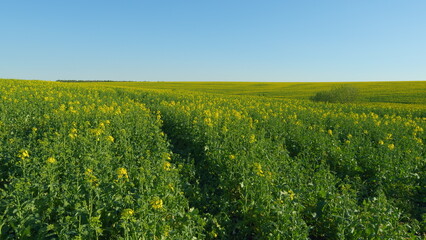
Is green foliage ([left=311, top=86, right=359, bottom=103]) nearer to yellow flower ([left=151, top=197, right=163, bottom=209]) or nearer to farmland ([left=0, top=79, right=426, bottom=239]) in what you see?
farmland ([left=0, top=79, right=426, bottom=239])

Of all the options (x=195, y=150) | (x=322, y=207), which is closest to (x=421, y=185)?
(x=322, y=207)

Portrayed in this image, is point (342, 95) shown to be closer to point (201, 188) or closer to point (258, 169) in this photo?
point (201, 188)

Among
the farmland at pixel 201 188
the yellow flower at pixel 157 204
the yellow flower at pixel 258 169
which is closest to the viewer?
the yellow flower at pixel 157 204

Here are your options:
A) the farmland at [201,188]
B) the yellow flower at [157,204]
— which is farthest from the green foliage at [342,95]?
the yellow flower at [157,204]

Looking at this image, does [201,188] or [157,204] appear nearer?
[157,204]

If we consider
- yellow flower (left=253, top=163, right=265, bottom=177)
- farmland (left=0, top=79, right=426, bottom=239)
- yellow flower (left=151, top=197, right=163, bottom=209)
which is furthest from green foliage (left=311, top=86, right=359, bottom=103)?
yellow flower (left=151, top=197, right=163, bottom=209)

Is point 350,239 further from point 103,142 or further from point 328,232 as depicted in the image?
point 103,142

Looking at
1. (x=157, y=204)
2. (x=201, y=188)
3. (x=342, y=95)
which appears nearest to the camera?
(x=157, y=204)

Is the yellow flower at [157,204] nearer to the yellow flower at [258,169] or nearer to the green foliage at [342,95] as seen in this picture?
the yellow flower at [258,169]

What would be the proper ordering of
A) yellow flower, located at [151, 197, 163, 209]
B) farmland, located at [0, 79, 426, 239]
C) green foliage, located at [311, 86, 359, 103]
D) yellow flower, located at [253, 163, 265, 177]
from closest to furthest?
yellow flower, located at [151, 197, 163, 209], farmland, located at [0, 79, 426, 239], yellow flower, located at [253, 163, 265, 177], green foliage, located at [311, 86, 359, 103]

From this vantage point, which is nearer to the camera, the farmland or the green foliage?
the farmland

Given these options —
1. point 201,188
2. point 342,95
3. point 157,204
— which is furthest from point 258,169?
point 342,95

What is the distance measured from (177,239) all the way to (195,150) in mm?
5325

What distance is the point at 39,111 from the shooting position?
11500 millimetres
